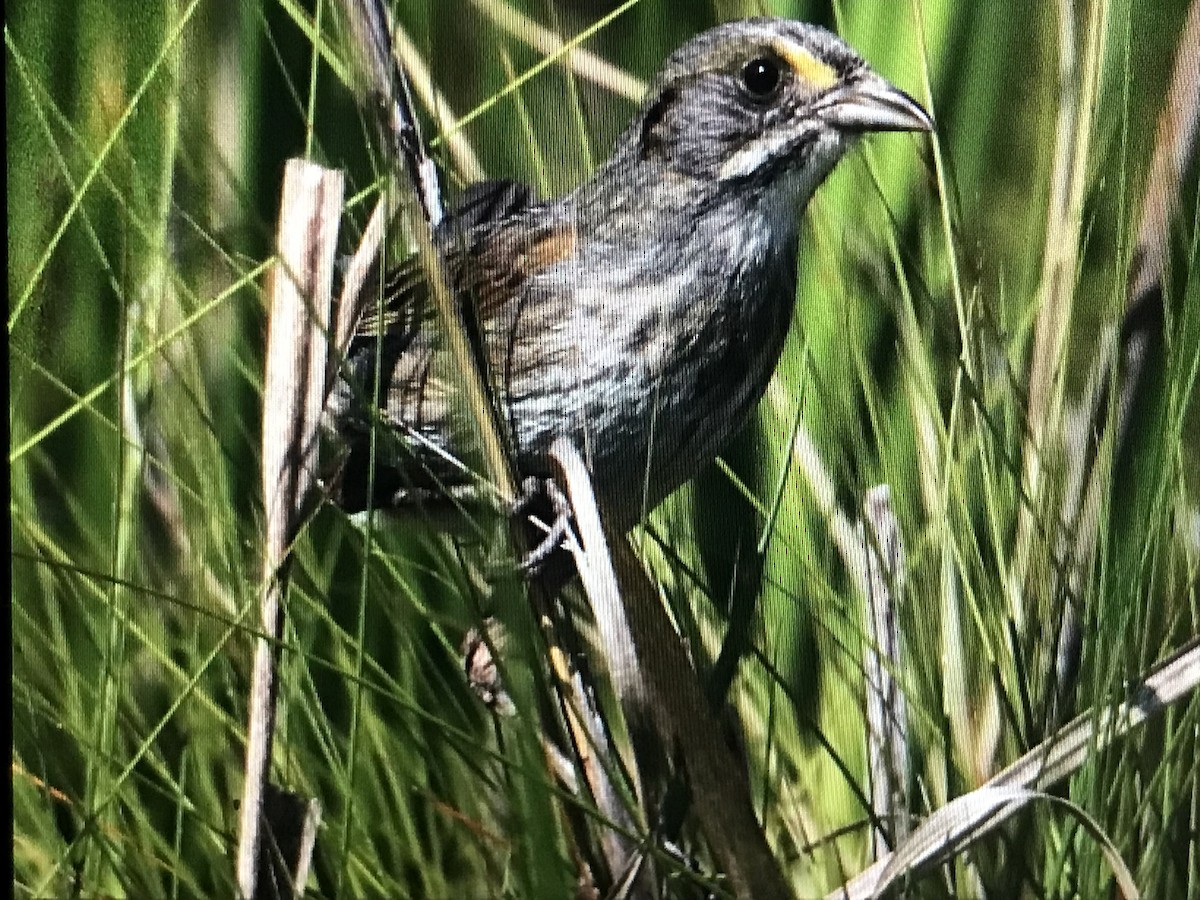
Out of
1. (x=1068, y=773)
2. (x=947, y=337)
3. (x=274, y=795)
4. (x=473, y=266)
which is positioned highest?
(x=473, y=266)

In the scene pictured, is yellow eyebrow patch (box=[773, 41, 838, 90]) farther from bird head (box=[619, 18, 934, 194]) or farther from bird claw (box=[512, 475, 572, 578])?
bird claw (box=[512, 475, 572, 578])

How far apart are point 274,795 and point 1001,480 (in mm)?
511

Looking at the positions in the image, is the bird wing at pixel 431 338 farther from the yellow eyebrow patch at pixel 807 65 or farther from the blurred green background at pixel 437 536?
the yellow eyebrow patch at pixel 807 65

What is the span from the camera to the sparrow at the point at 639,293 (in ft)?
3.00

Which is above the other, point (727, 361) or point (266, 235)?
point (266, 235)

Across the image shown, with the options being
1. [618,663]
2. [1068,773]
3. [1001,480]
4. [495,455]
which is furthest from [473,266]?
[1068,773]

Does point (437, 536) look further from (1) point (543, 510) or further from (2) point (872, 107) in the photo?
(2) point (872, 107)

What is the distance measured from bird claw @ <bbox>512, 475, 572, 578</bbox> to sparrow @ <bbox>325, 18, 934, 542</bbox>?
1 centimetres

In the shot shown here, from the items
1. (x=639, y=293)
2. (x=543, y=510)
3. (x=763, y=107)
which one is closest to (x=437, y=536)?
(x=543, y=510)

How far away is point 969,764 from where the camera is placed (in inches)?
37.3

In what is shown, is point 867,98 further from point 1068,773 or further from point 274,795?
point 274,795

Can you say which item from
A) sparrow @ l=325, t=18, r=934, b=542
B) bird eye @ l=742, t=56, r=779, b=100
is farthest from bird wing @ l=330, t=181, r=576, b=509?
bird eye @ l=742, t=56, r=779, b=100

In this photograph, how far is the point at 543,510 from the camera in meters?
0.91

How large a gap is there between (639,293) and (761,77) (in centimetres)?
16
